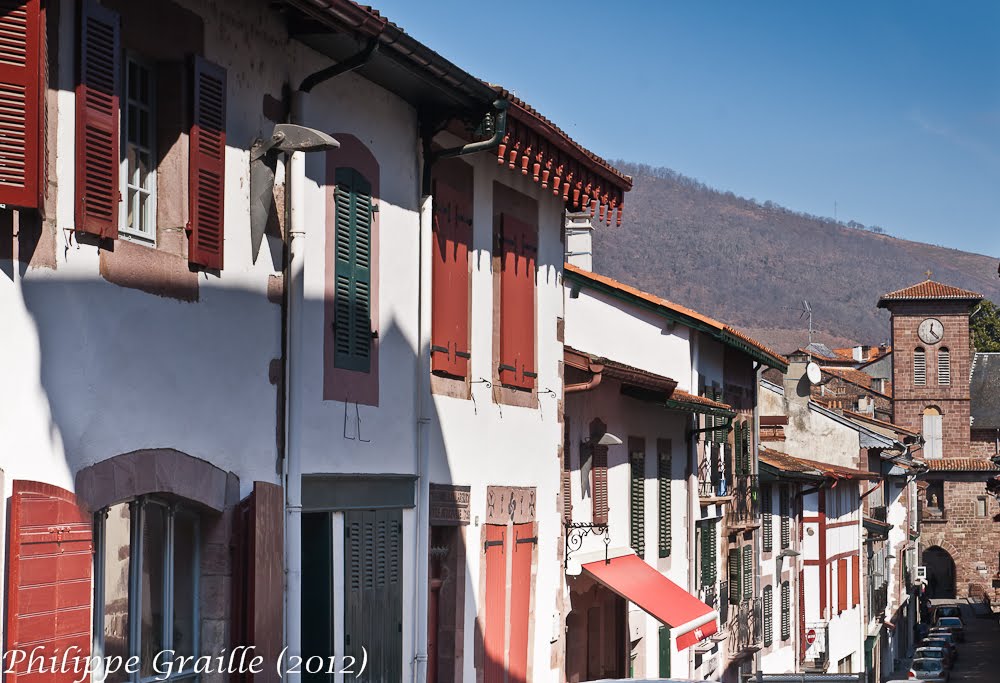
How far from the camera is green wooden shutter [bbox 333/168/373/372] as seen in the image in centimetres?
1082

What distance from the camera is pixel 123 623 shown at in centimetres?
833

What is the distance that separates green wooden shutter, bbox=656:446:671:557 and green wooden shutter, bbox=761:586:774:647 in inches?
437

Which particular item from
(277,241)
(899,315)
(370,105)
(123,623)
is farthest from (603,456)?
(899,315)

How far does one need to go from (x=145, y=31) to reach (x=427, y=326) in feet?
14.7

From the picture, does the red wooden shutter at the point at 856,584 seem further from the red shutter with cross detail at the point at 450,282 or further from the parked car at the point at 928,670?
the red shutter with cross detail at the point at 450,282

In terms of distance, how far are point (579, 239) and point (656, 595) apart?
776 cm

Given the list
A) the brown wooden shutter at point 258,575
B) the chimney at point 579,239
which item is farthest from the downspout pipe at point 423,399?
the chimney at point 579,239

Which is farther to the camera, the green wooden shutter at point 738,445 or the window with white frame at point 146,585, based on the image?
the green wooden shutter at point 738,445

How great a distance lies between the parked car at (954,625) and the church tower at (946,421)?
22.8 m

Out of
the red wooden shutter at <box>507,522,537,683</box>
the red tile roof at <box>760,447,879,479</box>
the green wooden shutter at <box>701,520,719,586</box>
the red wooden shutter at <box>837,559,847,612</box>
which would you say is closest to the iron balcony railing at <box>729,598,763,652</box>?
the green wooden shutter at <box>701,520,719,586</box>

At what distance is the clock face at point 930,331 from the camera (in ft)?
295

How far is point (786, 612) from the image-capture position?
37.4 metres

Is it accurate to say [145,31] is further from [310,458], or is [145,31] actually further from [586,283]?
[586,283]

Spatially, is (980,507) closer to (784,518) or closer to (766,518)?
(784,518)
